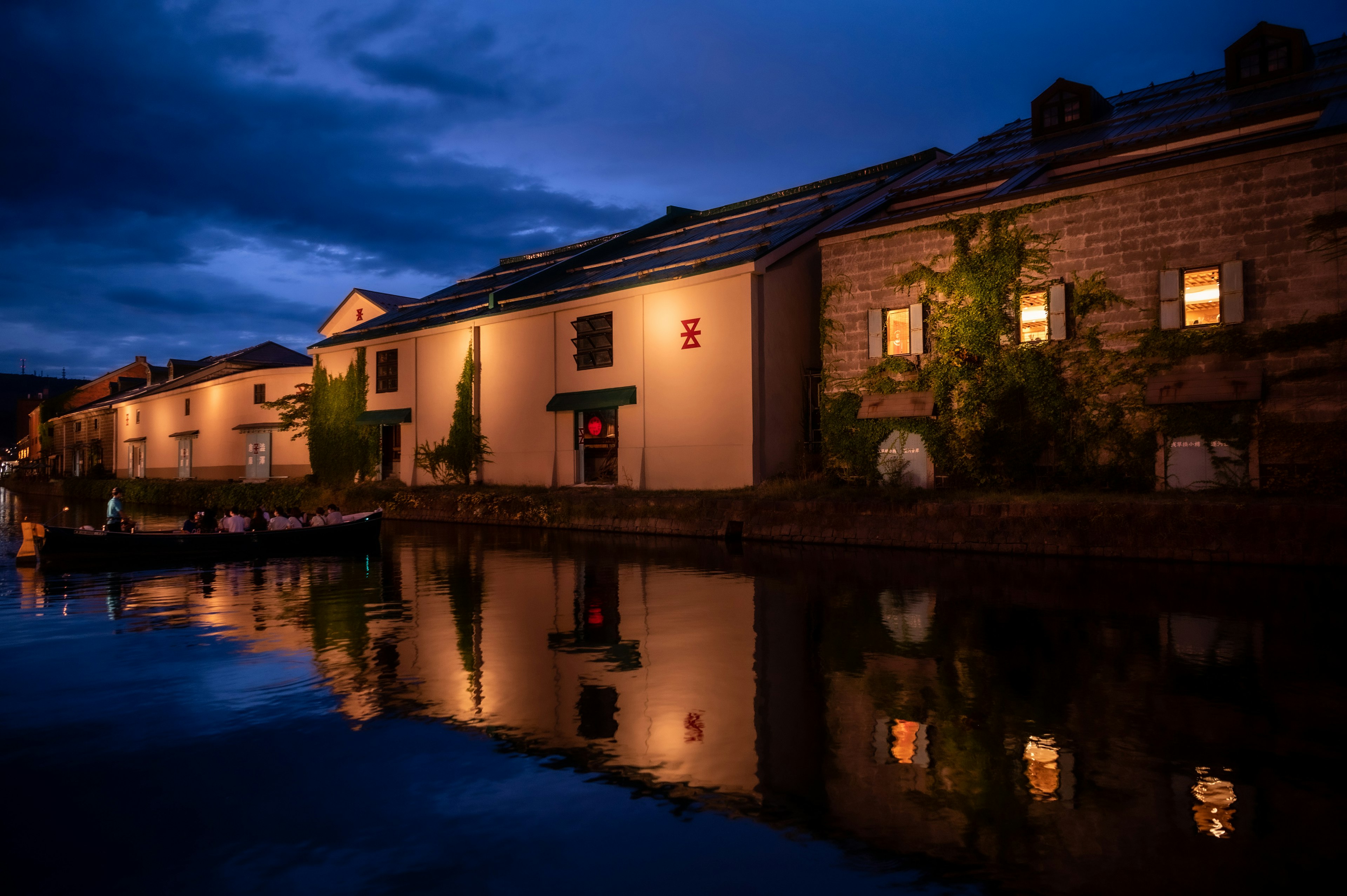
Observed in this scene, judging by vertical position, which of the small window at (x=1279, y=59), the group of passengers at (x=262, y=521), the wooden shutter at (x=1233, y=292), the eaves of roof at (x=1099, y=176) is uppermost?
the small window at (x=1279, y=59)

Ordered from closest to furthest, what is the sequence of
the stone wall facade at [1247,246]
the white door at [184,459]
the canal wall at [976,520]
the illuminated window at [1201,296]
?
1. the canal wall at [976,520]
2. the stone wall facade at [1247,246]
3. the illuminated window at [1201,296]
4. the white door at [184,459]

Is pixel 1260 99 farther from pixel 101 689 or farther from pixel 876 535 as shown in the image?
pixel 101 689

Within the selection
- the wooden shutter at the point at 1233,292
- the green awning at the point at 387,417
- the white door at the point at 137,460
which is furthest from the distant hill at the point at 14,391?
the wooden shutter at the point at 1233,292

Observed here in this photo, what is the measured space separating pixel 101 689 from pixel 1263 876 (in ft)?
28.1

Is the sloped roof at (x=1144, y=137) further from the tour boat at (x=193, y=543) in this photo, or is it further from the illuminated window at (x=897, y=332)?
the tour boat at (x=193, y=543)

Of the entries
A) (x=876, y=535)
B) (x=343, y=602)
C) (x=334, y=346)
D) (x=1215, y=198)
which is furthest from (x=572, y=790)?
(x=334, y=346)

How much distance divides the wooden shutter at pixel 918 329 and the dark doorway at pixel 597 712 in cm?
1653

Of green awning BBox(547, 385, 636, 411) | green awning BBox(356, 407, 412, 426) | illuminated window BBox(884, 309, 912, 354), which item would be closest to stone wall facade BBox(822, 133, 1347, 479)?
illuminated window BBox(884, 309, 912, 354)

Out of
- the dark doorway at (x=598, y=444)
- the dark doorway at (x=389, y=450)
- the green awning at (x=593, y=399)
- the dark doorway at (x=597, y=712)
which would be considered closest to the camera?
the dark doorway at (x=597, y=712)

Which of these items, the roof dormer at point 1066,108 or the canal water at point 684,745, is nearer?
the canal water at point 684,745

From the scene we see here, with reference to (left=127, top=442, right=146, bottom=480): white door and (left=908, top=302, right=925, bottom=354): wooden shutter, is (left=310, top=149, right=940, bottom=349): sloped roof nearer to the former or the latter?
(left=908, top=302, right=925, bottom=354): wooden shutter

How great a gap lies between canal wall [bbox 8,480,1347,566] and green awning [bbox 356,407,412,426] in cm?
749

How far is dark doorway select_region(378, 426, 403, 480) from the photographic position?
1467 inches

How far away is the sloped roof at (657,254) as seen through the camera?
26.8 metres
